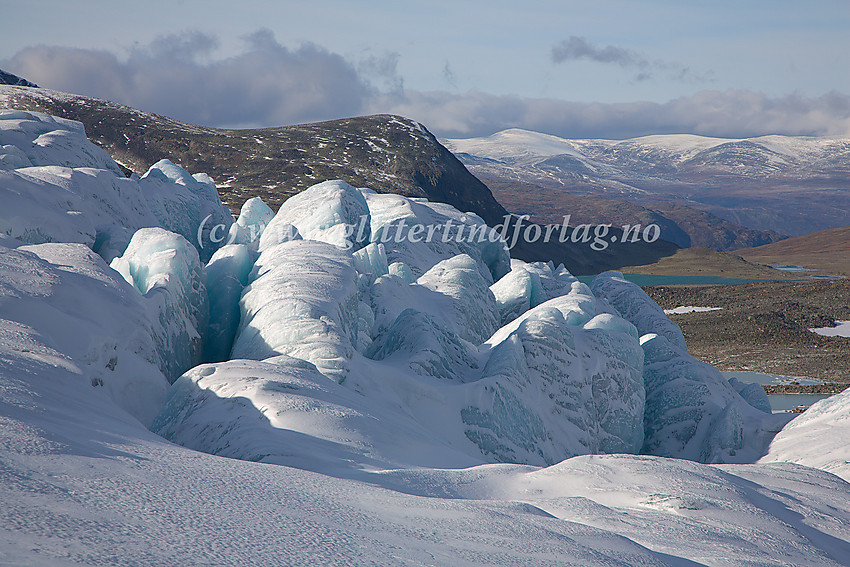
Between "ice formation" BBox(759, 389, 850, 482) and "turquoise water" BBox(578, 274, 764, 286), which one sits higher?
"ice formation" BBox(759, 389, 850, 482)

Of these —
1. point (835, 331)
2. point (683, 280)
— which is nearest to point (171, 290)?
point (835, 331)

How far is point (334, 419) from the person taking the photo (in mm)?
8688

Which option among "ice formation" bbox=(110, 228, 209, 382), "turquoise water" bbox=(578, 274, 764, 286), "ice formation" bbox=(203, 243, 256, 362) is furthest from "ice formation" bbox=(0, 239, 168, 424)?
"turquoise water" bbox=(578, 274, 764, 286)

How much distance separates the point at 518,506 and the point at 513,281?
16342mm

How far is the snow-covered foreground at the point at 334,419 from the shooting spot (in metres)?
4.37

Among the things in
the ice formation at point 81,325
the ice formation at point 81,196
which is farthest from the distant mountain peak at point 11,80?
the ice formation at point 81,325

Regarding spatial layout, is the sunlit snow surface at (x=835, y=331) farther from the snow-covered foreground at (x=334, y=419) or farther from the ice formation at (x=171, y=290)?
the ice formation at (x=171, y=290)

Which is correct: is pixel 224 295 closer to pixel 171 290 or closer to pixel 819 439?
pixel 171 290

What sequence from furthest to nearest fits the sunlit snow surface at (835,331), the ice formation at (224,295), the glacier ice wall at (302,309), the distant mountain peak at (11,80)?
the distant mountain peak at (11,80) < the sunlit snow surface at (835,331) < the ice formation at (224,295) < the glacier ice wall at (302,309)

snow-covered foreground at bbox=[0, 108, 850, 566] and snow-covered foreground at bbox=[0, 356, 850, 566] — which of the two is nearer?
snow-covered foreground at bbox=[0, 356, 850, 566]

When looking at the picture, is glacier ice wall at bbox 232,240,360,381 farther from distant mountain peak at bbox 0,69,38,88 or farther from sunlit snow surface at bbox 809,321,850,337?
distant mountain peak at bbox 0,69,38,88

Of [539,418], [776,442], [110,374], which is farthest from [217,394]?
[776,442]

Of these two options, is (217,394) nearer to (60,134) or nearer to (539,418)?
(539,418)

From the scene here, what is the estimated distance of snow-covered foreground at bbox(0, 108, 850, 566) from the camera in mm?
4367
